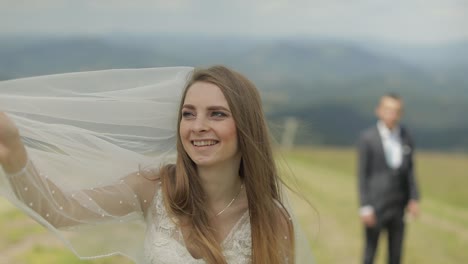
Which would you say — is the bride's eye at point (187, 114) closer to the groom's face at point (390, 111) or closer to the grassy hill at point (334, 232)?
the grassy hill at point (334, 232)

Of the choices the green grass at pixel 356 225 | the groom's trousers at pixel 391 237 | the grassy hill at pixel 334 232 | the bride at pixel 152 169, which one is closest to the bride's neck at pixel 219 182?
the bride at pixel 152 169

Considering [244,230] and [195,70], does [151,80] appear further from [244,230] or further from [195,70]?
[244,230]

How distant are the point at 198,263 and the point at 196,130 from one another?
1.94 ft

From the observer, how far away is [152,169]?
3.16 meters

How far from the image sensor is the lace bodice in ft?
9.48

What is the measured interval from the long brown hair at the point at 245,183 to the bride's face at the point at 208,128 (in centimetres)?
4

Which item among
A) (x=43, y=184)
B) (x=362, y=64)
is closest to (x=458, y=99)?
(x=362, y=64)

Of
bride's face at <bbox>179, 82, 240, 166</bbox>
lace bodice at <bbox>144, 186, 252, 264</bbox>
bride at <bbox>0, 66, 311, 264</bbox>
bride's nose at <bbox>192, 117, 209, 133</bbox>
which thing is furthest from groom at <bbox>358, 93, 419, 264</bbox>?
bride's nose at <bbox>192, 117, 209, 133</bbox>

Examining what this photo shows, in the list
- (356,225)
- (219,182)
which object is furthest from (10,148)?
(356,225)

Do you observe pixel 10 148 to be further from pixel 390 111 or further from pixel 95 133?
pixel 390 111

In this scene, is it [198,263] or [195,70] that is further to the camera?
[195,70]

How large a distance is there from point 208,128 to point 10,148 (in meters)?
0.80

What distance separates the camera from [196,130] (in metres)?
2.77

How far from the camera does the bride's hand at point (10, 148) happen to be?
248 centimetres
